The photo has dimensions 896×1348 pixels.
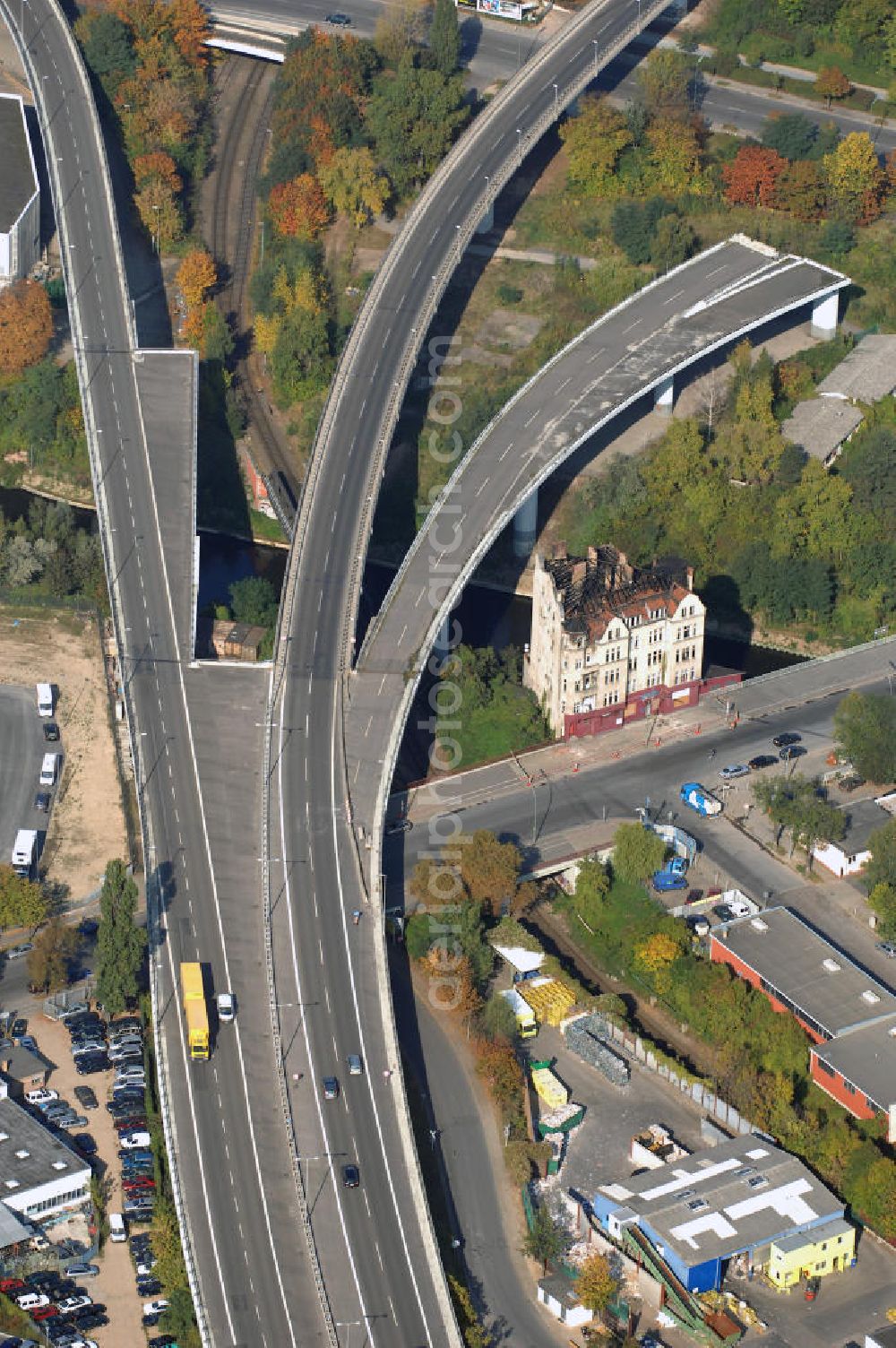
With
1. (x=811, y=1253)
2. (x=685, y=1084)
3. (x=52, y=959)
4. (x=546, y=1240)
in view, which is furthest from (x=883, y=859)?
(x=52, y=959)

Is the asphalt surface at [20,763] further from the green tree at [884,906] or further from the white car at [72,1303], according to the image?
the green tree at [884,906]

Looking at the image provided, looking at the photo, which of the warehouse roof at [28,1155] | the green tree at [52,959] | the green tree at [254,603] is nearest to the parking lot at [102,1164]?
the warehouse roof at [28,1155]

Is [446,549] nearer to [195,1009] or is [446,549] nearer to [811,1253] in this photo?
[195,1009]

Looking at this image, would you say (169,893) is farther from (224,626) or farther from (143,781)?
(224,626)

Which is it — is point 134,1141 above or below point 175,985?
below

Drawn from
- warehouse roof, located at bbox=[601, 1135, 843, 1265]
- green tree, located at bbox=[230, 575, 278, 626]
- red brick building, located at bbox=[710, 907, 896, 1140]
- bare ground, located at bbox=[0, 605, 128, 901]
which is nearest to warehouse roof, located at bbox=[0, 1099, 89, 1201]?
bare ground, located at bbox=[0, 605, 128, 901]

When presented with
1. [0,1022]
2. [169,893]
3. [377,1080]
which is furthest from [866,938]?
[0,1022]
